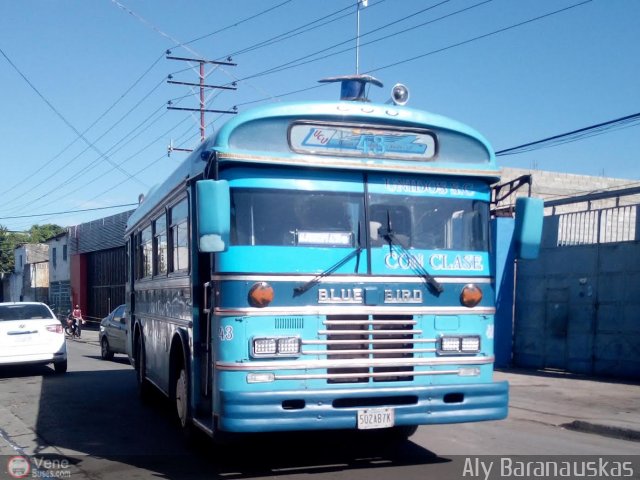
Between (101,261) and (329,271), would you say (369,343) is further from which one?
(101,261)

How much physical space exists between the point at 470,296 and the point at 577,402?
6.22 m

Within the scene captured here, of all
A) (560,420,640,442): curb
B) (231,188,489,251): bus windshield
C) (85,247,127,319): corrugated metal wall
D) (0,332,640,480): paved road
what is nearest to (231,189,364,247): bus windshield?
(231,188,489,251): bus windshield

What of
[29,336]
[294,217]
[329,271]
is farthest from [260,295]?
[29,336]

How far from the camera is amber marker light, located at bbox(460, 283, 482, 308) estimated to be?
7.23m

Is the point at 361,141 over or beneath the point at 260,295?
over

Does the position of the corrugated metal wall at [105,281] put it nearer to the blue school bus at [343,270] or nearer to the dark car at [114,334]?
the dark car at [114,334]

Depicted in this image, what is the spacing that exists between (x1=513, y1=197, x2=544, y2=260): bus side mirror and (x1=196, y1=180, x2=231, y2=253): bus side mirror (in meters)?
3.05

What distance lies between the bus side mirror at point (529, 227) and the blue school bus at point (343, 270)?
14 mm

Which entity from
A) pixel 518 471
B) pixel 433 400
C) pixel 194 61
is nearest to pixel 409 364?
pixel 433 400

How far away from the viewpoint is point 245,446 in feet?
27.8

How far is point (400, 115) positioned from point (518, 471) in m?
3.74

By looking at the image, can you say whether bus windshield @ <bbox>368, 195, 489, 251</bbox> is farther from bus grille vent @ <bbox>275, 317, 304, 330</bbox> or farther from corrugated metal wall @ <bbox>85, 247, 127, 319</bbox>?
corrugated metal wall @ <bbox>85, 247, 127, 319</bbox>

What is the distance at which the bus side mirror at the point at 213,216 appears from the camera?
20.5 feet

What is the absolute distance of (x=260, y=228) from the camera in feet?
22.2
